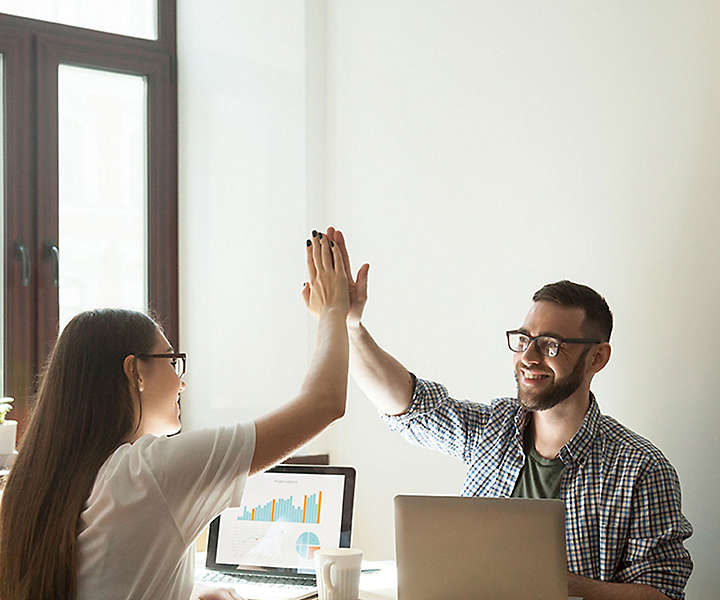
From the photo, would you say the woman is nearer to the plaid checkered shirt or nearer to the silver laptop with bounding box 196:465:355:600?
the silver laptop with bounding box 196:465:355:600

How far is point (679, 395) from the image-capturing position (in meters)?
2.24

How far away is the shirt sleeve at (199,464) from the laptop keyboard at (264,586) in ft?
1.51

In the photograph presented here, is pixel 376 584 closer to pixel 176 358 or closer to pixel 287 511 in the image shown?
pixel 287 511

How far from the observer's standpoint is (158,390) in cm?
164

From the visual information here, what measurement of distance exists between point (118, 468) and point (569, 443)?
1.06 meters

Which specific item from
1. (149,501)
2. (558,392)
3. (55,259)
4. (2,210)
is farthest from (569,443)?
(2,210)

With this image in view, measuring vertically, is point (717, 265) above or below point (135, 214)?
below

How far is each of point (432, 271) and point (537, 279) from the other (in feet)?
1.49

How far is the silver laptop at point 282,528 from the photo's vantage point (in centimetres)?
203

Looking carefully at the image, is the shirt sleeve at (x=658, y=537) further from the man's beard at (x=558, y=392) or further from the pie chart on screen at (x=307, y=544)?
the pie chart on screen at (x=307, y=544)

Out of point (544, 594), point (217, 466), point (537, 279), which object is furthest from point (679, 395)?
point (217, 466)

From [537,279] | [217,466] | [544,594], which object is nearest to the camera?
[217,466]

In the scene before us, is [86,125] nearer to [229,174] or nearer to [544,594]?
[229,174]

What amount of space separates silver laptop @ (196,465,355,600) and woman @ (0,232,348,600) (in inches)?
17.7
